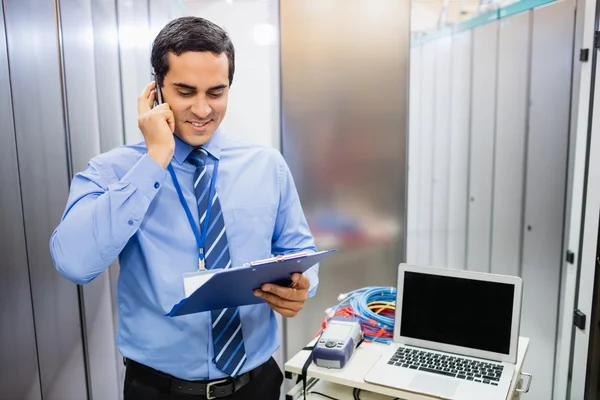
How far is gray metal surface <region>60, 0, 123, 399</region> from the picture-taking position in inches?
76.6

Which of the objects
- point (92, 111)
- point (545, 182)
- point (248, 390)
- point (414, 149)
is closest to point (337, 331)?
point (248, 390)

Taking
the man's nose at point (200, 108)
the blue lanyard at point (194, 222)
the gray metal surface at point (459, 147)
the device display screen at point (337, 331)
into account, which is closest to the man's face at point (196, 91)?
the man's nose at point (200, 108)

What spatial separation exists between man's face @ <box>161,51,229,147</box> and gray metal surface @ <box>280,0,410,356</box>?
3.88ft

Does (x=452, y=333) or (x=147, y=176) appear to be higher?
(x=147, y=176)

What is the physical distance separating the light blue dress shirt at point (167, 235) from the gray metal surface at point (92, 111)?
83 centimetres

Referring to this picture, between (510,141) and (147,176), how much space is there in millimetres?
2440

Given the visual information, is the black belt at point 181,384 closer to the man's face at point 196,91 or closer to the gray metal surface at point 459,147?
the man's face at point 196,91

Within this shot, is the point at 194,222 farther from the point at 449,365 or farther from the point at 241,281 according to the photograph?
the point at 449,365

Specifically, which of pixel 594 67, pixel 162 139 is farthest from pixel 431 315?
pixel 594 67

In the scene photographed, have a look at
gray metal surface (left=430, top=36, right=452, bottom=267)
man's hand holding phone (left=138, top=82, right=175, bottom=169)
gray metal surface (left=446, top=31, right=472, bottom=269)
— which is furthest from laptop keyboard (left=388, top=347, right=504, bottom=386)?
gray metal surface (left=430, top=36, right=452, bottom=267)

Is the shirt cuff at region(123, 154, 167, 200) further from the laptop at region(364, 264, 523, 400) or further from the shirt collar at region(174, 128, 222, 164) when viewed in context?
the laptop at region(364, 264, 523, 400)

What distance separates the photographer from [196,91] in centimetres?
128

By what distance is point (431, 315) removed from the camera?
1736 millimetres

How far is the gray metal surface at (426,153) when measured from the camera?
3740mm
